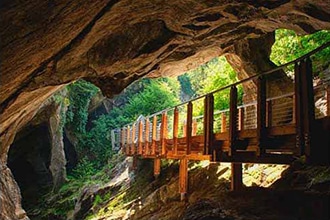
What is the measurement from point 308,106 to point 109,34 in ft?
14.1

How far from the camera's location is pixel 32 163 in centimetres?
1877

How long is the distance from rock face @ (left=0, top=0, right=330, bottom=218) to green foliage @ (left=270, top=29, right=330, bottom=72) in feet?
11.9

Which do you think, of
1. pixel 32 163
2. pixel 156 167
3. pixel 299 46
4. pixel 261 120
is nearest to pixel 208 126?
pixel 261 120

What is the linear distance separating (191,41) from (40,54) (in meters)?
Answer: 4.63

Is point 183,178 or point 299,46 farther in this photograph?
point 299,46

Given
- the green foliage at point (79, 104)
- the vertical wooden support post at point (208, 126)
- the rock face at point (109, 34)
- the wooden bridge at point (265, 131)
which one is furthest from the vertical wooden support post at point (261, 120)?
the green foliage at point (79, 104)

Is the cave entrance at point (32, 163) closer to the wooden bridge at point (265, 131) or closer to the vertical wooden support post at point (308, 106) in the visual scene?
the wooden bridge at point (265, 131)

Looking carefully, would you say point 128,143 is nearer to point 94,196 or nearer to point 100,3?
point 94,196

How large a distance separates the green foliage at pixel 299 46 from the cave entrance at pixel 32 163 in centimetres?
1294

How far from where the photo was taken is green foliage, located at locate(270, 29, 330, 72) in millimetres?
12281

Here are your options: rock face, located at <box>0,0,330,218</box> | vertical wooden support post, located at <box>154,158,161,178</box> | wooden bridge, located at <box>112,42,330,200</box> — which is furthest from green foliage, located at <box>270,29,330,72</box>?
vertical wooden support post, located at <box>154,158,161,178</box>

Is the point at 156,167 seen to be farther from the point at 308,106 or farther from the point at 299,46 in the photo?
the point at 308,106

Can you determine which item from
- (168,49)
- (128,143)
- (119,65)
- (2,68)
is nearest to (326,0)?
(168,49)

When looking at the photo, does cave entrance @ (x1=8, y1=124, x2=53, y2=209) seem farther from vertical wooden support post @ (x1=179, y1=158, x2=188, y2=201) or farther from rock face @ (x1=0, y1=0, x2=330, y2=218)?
vertical wooden support post @ (x1=179, y1=158, x2=188, y2=201)
